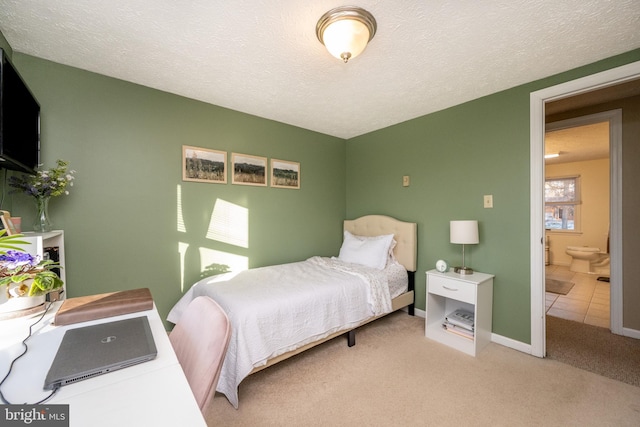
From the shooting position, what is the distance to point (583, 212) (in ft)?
19.6

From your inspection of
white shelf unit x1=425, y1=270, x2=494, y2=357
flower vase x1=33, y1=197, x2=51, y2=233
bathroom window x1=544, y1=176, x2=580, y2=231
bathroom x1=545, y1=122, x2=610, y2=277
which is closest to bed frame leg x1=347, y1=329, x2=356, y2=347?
white shelf unit x1=425, y1=270, x2=494, y2=357

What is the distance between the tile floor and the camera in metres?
3.18

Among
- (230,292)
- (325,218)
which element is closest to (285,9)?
(230,292)

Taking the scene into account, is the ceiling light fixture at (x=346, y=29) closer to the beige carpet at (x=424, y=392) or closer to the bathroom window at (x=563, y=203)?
the beige carpet at (x=424, y=392)

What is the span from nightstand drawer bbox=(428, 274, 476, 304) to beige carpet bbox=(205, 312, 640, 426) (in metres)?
0.50

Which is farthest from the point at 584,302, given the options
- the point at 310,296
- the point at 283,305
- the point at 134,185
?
the point at 134,185

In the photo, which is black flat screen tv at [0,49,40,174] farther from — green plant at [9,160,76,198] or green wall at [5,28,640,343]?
green wall at [5,28,640,343]

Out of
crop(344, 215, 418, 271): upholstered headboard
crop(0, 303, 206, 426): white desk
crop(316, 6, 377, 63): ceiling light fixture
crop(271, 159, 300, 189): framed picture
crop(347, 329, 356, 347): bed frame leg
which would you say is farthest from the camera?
crop(271, 159, 300, 189): framed picture

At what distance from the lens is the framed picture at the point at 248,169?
3109 millimetres

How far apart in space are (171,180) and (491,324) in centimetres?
353

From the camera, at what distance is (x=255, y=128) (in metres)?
3.28

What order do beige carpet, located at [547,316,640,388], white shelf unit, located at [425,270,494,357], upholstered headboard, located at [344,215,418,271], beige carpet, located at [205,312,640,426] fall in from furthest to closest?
upholstered headboard, located at [344,215,418,271]
white shelf unit, located at [425,270,494,357]
beige carpet, located at [547,316,640,388]
beige carpet, located at [205,312,640,426]

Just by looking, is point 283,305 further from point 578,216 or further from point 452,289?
point 578,216

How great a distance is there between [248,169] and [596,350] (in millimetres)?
3924
